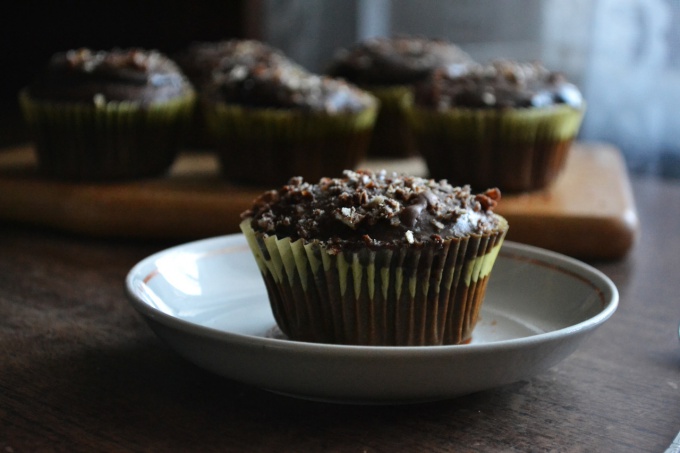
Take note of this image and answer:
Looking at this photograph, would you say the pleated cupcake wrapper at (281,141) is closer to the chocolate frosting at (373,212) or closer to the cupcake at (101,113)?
the cupcake at (101,113)

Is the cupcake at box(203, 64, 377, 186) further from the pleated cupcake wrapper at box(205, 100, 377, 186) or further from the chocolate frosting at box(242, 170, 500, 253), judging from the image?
the chocolate frosting at box(242, 170, 500, 253)

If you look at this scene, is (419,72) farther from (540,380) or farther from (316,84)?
(540,380)

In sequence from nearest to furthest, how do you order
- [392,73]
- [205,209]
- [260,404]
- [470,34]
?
[260,404] → [205,209] → [392,73] → [470,34]

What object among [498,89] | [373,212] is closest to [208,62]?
[498,89]

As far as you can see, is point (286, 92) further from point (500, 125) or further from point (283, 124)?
point (500, 125)

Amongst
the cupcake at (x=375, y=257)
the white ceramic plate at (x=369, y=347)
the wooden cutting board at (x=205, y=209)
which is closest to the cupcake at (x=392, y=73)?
the wooden cutting board at (x=205, y=209)
